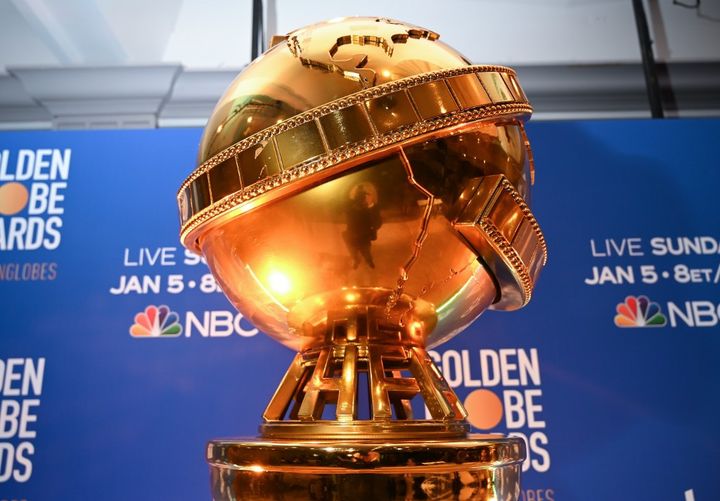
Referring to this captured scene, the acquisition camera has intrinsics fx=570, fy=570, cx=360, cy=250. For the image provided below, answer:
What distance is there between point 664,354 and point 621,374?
0.07m

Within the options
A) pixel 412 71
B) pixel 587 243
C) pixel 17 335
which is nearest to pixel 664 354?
pixel 587 243

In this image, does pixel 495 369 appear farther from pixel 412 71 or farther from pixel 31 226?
pixel 31 226

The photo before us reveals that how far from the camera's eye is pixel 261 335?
89 cm

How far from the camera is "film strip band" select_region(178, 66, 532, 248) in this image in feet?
1.45

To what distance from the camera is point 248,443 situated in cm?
44

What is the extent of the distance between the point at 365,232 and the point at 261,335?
0.48 m

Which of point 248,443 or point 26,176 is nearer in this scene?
point 248,443

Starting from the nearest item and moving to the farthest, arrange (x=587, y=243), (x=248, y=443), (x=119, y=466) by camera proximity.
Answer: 1. (x=248, y=443)
2. (x=119, y=466)
3. (x=587, y=243)

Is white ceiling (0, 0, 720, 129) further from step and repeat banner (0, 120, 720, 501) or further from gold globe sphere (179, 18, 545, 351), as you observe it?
gold globe sphere (179, 18, 545, 351)

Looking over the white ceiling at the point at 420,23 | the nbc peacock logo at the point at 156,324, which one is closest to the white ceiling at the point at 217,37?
the white ceiling at the point at 420,23

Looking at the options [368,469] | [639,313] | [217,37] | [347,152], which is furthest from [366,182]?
[217,37]

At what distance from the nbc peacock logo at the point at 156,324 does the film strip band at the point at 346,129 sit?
45cm

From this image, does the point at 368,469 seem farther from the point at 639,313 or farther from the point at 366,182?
the point at 639,313

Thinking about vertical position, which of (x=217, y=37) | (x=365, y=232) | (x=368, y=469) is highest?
(x=217, y=37)
